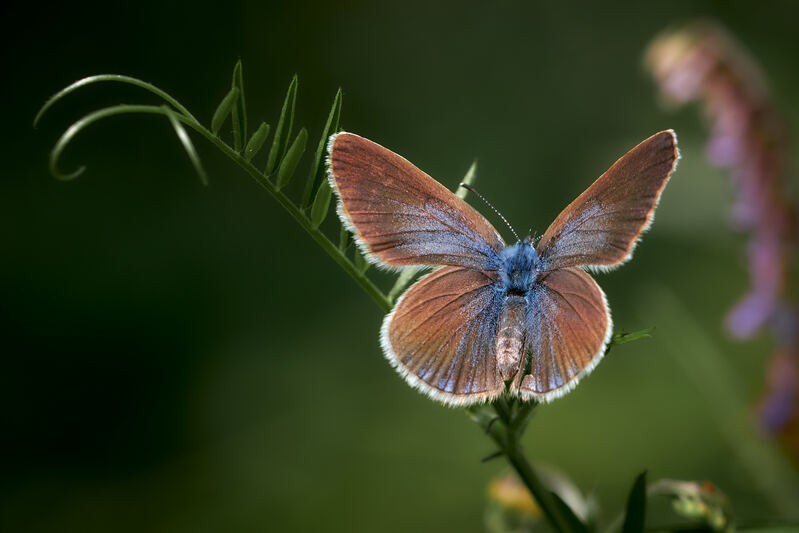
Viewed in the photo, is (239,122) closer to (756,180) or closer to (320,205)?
(320,205)

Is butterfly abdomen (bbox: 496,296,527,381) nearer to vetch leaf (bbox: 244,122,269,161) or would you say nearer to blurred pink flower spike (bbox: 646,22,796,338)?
vetch leaf (bbox: 244,122,269,161)

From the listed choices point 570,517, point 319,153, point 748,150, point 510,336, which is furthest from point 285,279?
point 570,517

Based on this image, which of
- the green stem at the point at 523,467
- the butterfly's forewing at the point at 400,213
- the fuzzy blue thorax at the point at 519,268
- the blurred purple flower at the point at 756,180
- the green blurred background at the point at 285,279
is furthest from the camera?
the green blurred background at the point at 285,279

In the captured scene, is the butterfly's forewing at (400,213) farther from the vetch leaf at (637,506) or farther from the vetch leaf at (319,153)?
the vetch leaf at (637,506)

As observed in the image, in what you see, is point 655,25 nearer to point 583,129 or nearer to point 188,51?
point 583,129

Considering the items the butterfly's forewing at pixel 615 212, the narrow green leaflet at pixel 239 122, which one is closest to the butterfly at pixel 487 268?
the butterfly's forewing at pixel 615 212

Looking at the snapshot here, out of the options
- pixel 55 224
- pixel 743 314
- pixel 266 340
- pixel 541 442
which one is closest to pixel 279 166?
pixel 743 314
